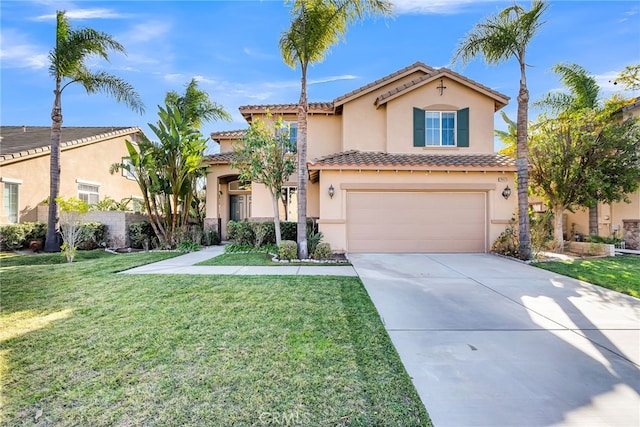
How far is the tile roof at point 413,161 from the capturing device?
1205 cm

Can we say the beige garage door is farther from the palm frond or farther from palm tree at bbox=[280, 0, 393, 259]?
the palm frond

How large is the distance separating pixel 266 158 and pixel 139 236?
7.37 m

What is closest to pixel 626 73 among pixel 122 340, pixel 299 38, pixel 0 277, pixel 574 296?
pixel 574 296

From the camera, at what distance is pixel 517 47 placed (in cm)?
1057

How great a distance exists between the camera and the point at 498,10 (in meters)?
10.6

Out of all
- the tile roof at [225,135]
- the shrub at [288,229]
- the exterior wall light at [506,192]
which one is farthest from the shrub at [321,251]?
the tile roof at [225,135]

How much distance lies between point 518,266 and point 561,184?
5817 mm

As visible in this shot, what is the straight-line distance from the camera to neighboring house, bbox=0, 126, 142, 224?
14359 mm

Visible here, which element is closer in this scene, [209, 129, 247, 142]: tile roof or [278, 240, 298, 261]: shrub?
[278, 240, 298, 261]: shrub

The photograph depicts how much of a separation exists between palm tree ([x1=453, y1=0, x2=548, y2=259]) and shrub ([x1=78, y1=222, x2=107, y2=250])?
17.1 m


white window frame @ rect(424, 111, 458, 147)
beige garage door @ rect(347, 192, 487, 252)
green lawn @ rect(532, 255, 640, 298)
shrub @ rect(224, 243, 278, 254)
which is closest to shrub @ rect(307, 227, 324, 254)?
beige garage door @ rect(347, 192, 487, 252)

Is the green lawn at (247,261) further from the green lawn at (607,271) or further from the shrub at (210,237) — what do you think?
the green lawn at (607,271)

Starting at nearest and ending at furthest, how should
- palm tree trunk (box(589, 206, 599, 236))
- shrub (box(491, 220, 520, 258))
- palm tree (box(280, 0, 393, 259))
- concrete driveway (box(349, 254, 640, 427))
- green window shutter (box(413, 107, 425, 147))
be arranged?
concrete driveway (box(349, 254, 640, 427)) < palm tree (box(280, 0, 393, 259)) < shrub (box(491, 220, 520, 258)) < green window shutter (box(413, 107, 425, 147)) < palm tree trunk (box(589, 206, 599, 236))

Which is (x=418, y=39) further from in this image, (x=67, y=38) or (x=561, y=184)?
(x=67, y=38)
